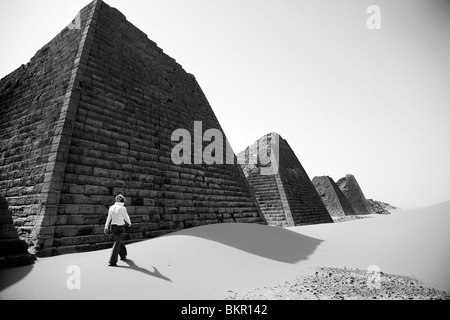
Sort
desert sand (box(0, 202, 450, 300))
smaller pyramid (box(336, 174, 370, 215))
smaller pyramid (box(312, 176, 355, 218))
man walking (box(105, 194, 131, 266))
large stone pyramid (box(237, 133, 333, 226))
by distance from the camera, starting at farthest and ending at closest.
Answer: smaller pyramid (box(336, 174, 370, 215)), smaller pyramid (box(312, 176, 355, 218)), large stone pyramid (box(237, 133, 333, 226)), man walking (box(105, 194, 131, 266)), desert sand (box(0, 202, 450, 300))

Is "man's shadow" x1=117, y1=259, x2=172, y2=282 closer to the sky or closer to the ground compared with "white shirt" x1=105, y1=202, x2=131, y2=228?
closer to the ground

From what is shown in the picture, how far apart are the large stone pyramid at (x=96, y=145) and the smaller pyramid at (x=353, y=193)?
24.9 meters

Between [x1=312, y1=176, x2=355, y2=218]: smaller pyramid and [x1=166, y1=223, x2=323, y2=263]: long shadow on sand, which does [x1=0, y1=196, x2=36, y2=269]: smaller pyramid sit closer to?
[x1=166, y1=223, x2=323, y2=263]: long shadow on sand

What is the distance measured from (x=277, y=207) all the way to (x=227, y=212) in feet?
20.5

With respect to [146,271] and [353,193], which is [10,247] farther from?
[353,193]

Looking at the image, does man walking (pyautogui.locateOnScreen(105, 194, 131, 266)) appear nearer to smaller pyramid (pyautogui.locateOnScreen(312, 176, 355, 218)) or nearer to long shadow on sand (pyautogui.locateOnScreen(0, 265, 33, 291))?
long shadow on sand (pyautogui.locateOnScreen(0, 265, 33, 291))

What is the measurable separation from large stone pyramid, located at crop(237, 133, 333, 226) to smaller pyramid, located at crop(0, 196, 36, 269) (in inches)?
450

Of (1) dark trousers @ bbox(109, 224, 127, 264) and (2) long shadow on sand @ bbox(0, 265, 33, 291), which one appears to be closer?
(2) long shadow on sand @ bbox(0, 265, 33, 291)

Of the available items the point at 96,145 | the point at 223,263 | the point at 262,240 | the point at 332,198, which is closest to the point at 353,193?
the point at 332,198

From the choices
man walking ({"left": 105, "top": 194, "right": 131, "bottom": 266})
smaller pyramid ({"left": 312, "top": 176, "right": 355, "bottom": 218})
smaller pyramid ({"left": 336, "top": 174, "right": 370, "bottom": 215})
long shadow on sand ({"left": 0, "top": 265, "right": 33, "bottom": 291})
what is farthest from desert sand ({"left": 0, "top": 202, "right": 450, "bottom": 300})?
smaller pyramid ({"left": 336, "top": 174, "right": 370, "bottom": 215})

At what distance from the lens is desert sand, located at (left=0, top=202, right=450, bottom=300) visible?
288cm

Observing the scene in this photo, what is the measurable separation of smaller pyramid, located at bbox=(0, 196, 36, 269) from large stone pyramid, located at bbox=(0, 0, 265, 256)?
1.15 feet

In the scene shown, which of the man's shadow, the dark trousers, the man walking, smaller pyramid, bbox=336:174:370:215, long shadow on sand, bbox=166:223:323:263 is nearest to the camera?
the man's shadow

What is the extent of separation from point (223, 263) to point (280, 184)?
11210 mm
